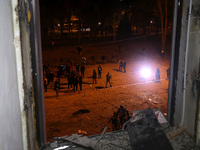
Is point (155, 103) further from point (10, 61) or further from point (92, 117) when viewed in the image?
point (10, 61)

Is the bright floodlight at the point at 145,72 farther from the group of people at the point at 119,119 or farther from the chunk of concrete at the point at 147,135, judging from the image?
the chunk of concrete at the point at 147,135

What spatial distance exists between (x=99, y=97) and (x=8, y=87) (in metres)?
14.0

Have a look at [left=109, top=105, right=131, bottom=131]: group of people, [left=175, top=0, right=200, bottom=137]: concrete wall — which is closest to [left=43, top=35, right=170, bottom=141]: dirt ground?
[left=109, top=105, right=131, bottom=131]: group of people

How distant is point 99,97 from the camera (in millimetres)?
15797

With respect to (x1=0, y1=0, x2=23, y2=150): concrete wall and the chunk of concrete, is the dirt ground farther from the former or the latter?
(x1=0, y1=0, x2=23, y2=150): concrete wall

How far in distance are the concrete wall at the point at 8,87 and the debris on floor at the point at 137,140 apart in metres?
1.10

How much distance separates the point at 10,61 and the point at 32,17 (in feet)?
2.95

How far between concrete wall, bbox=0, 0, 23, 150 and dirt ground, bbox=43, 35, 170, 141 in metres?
8.52

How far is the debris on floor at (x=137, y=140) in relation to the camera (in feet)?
9.89

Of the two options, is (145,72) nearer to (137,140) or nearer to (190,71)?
(190,71)

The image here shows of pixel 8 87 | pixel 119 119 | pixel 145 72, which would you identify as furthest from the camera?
pixel 145 72

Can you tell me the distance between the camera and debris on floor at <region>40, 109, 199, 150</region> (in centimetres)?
302

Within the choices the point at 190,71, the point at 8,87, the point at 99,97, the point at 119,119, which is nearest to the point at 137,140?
the point at 190,71

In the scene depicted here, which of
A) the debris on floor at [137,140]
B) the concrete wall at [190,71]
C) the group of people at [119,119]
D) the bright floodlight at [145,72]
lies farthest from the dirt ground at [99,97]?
the concrete wall at [190,71]
